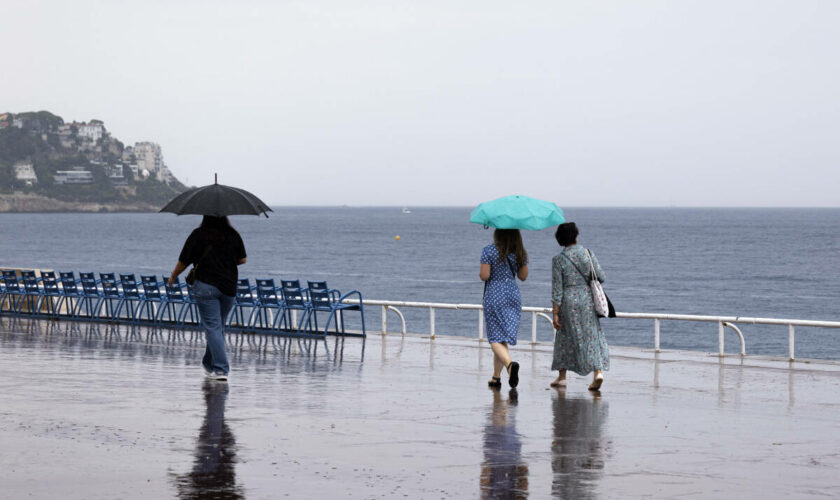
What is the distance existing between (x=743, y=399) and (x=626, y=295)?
57.1 m

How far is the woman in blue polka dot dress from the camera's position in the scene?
12.6 m

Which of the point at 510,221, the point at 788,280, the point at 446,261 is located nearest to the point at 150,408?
the point at 510,221

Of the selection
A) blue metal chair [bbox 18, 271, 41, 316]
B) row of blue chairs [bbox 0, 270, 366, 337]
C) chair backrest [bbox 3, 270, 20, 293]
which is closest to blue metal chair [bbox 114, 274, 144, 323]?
row of blue chairs [bbox 0, 270, 366, 337]

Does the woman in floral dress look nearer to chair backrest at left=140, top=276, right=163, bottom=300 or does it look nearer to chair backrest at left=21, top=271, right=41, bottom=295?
chair backrest at left=140, top=276, right=163, bottom=300

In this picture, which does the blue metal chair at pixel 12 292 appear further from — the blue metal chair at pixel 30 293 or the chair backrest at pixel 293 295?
the chair backrest at pixel 293 295

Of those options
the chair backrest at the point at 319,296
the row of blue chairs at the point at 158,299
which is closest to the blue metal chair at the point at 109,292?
the row of blue chairs at the point at 158,299

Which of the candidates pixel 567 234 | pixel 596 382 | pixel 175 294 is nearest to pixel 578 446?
pixel 596 382

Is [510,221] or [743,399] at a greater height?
[510,221]

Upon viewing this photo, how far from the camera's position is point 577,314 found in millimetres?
12578

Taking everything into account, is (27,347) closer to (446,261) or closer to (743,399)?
(743,399)

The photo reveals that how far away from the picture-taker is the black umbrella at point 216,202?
42.7 ft

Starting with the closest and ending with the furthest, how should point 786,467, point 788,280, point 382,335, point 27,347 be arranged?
1. point 786,467
2. point 27,347
3. point 382,335
4. point 788,280

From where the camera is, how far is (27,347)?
656 inches

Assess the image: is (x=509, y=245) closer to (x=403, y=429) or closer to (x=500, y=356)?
(x=500, y=356)
